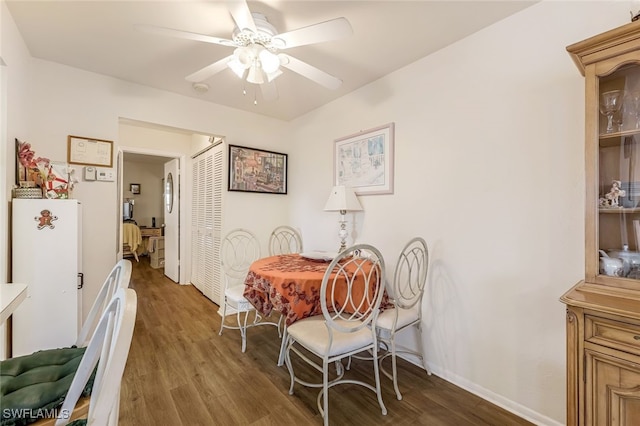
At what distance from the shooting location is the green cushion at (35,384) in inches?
33.5

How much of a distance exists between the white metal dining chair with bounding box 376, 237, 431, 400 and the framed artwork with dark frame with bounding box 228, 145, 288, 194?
1955 millimetres

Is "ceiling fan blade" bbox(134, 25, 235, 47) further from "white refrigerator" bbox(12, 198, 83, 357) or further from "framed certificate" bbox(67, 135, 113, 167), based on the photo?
"framed certificate" bbox(67, 135, 113, 167)

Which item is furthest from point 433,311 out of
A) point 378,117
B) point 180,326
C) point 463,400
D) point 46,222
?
point 46,222

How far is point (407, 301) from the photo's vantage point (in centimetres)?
227

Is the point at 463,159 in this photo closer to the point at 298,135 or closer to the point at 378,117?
the point at 378,117

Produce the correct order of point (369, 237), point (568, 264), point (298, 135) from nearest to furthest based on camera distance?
point (568, 264) → point (369, 237) → point (298, 135)

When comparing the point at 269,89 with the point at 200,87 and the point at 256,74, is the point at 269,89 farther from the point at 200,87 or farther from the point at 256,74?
the point at 200,87

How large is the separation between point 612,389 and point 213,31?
2752 mm

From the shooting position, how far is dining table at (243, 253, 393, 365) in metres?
1.78

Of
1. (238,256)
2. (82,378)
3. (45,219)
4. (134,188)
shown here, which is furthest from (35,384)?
(134,188)

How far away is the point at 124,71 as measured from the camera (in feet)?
7.80

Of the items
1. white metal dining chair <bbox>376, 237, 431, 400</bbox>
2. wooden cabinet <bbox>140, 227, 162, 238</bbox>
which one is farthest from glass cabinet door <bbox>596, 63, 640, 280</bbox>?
wooden cabinet <bbox>140, 227, 162, 238</bbox>

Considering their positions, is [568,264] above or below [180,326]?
above

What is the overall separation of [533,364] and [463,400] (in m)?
0.49
